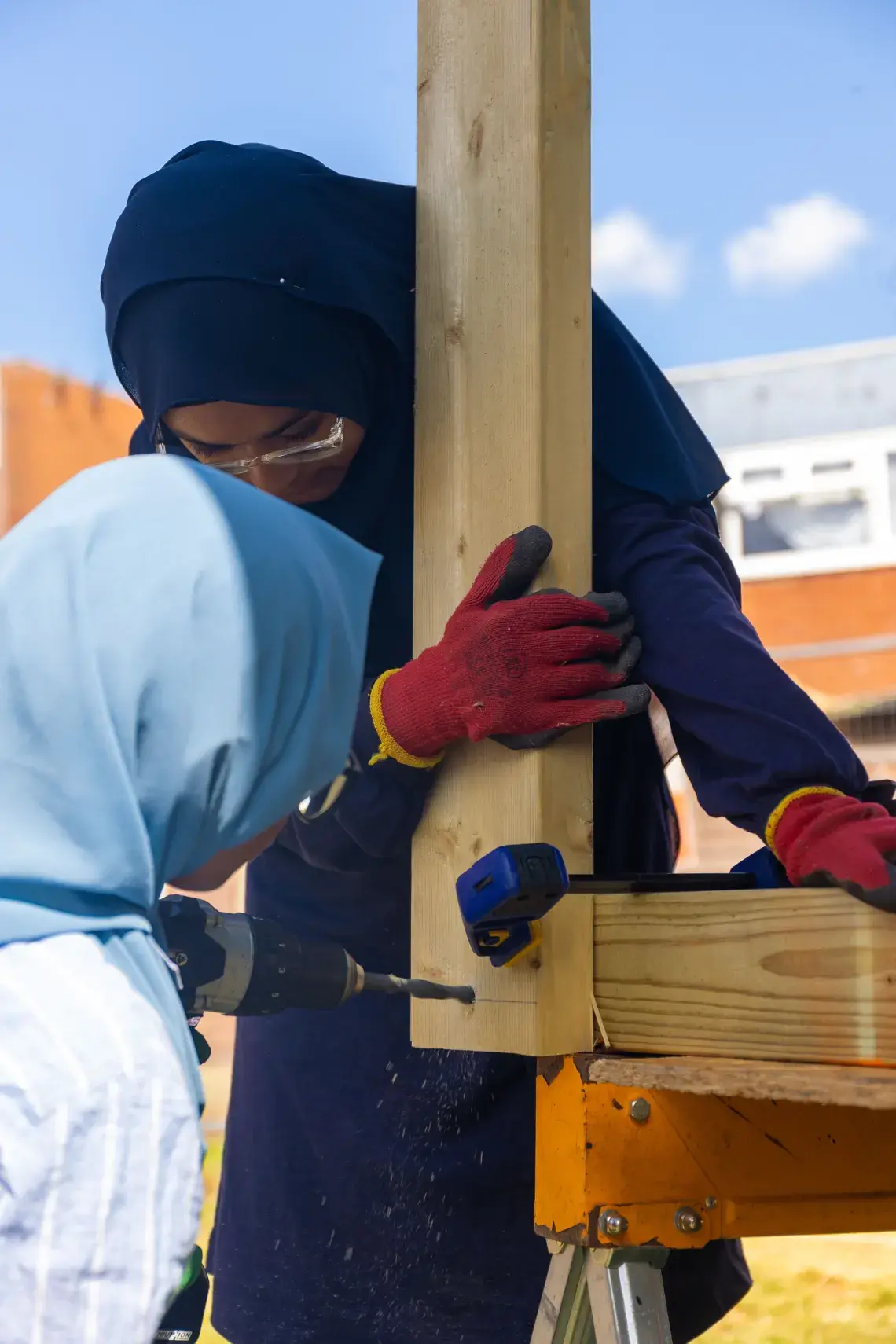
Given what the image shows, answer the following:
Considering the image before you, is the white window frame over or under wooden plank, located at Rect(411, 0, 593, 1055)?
over

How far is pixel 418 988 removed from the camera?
1230mm

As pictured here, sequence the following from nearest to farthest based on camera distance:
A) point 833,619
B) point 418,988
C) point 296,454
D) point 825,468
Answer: point 418,988 < point 296,454 < point 833,619 < point 825,468

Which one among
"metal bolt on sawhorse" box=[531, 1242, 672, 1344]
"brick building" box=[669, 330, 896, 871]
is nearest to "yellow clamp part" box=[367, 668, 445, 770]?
"metal bolt on sawhorse" box=[531, 1242, 672, 1344]

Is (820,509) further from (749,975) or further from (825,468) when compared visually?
(749,975)

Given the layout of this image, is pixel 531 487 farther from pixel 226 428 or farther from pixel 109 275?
pixel 109 275

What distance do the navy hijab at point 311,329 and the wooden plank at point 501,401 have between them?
0.06 meters

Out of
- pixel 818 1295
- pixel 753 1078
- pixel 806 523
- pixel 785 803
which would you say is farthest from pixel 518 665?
pixel 806 523

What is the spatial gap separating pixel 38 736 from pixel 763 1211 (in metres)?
0.76

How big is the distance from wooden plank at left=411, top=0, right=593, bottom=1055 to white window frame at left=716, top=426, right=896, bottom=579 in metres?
9.13

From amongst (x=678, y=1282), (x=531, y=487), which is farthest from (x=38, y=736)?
(x=678, y=1282)

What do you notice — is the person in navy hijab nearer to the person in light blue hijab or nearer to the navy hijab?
the navy hijab

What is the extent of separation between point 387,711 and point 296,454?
30 cm

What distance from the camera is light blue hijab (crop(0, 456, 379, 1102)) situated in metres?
0.79

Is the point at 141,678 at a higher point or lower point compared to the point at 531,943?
higher
